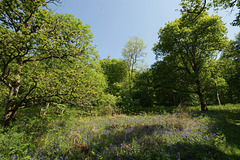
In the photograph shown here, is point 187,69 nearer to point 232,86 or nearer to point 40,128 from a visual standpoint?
point 232,86

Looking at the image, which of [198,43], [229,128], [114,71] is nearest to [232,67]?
[198,43]

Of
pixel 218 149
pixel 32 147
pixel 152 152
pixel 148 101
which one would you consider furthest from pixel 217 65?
pixel 32 147

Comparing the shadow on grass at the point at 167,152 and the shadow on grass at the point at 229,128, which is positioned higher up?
the shadow on grass at the point at 229,128

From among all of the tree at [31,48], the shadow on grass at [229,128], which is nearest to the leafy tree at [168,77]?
the shadow on grass at [229,128]

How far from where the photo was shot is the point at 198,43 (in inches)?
475

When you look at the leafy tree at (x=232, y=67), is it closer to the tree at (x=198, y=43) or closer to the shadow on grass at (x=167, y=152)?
the tree at (x=198, y=43)

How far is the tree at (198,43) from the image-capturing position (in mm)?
12094

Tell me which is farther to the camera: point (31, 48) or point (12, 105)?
point (12, 105)

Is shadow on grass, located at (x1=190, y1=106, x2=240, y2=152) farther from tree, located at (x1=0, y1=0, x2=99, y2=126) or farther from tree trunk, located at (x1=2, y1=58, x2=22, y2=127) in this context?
tree trunk, located at (x1=2, y1=58, x2=22, y2=127)

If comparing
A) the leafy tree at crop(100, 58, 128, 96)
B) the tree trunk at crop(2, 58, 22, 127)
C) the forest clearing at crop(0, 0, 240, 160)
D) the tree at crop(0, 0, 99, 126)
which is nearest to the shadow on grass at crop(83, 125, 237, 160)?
the forest clearing at crop(0, 0, 240, 160)

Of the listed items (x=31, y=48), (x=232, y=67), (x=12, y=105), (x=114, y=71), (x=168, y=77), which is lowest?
(x=12, y=105)

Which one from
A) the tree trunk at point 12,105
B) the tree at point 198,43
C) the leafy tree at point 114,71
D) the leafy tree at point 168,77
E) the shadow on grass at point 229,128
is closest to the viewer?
the shadow on grass at point 229,128

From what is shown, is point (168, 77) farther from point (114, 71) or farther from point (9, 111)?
point (114, 71)

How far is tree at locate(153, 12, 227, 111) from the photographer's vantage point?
12094mm
